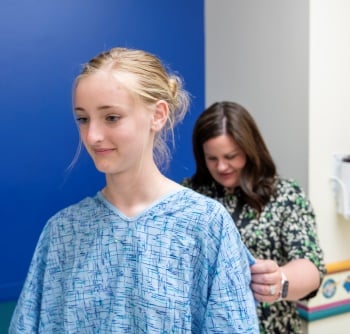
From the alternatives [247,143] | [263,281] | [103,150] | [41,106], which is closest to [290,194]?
[247,143]

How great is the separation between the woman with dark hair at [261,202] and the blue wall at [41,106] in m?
0.42

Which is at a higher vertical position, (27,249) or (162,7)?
(162,7)

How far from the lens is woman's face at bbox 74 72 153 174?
2.58 ft

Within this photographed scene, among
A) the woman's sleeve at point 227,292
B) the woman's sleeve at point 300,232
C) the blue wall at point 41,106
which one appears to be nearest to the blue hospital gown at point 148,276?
the woman's sleeve at point 227,292

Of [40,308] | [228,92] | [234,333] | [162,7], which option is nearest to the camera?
[234,333]

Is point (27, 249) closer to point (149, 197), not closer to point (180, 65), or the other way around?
point (149, 197)

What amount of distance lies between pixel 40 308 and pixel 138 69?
0.50 metres

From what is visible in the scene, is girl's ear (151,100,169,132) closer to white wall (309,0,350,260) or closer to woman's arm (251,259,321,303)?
woman's arm (251,259,321,303)

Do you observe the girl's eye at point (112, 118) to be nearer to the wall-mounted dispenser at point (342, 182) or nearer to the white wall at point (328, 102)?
the white wall at point (328, 102)

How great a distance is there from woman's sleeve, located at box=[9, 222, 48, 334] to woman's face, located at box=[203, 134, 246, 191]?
58cm

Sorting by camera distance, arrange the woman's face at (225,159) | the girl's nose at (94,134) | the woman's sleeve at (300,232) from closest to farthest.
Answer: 1. the girl's nose at (94,134)
2. the woman's sleeve at (300,232)
3. the woman's face at (225,159)

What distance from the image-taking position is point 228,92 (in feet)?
5.83

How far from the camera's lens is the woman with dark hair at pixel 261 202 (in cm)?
121

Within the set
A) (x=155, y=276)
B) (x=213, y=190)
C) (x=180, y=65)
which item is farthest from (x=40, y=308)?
(x=180, y=65)
